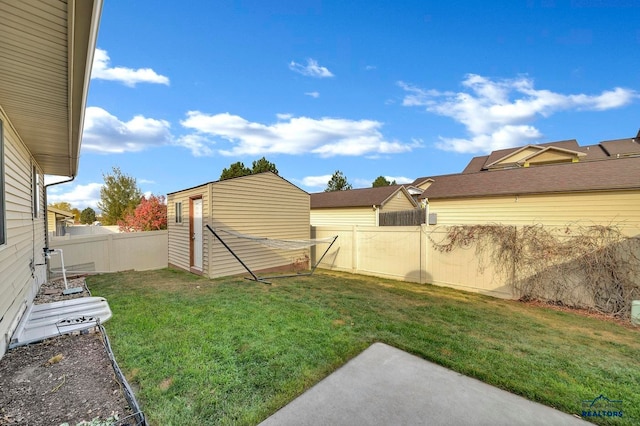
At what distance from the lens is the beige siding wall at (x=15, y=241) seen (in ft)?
10.0

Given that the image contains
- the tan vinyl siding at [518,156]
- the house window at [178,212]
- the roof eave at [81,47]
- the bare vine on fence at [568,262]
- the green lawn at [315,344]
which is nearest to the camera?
the roof eave at [81,47]

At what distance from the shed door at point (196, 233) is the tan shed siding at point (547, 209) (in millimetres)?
8682

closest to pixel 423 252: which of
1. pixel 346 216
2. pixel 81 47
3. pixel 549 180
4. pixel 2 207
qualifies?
pixel 549 180

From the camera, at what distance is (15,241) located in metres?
3.74

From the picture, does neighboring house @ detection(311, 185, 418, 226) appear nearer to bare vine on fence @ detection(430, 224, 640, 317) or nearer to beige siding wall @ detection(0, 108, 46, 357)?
bare vine on fence @ detection(430, 224, 640, 317)

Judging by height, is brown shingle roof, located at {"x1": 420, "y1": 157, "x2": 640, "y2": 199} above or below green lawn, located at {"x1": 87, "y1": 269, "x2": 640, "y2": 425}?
above

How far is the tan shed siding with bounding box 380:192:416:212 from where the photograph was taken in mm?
15489

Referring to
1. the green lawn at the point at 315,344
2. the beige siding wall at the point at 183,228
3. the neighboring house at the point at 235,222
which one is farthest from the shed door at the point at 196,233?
the green lawn at the point at 315,344

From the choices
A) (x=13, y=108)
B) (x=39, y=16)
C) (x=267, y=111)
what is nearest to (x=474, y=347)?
(x=39, y=16)

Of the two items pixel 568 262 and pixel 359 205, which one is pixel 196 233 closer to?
pixel 568 262

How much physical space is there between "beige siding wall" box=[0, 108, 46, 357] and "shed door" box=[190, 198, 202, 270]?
10.5 feet

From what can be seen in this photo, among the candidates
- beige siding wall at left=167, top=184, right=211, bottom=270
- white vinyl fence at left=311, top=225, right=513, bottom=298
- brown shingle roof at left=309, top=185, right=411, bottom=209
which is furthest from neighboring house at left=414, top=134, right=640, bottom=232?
beige siding wall at left=167, top=184, right=211, bottom=270
